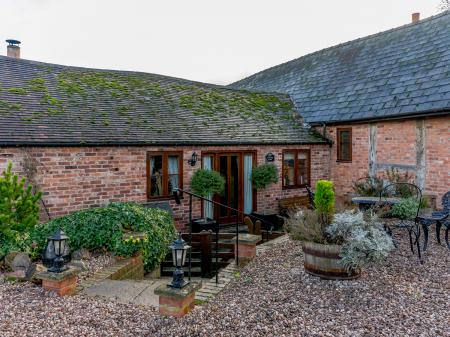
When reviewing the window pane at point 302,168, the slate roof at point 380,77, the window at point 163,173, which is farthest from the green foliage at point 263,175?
the slate roof at point 380,77

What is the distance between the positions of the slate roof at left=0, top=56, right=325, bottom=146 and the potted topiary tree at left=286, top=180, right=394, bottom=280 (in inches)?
215

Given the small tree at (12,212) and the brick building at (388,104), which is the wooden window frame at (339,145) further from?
the small tree at (12,212)

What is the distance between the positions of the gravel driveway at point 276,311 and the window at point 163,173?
4884mm

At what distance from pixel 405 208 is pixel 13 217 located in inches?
332

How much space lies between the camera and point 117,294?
497 cm

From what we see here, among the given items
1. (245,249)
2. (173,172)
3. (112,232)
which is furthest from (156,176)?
(245,249)

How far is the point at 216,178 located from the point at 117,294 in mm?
5649

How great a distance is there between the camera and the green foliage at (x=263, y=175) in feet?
37.4

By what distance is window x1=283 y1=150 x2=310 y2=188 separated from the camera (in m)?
12.5

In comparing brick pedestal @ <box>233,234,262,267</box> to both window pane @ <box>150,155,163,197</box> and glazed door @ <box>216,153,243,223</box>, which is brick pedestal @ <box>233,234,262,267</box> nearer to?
window pane @ <box>150,155,163,197</box>

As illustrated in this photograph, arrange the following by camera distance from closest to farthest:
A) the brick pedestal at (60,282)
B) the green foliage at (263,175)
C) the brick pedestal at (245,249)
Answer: the brick pedestal at (60,282) → the brick pedestal at (245,249) → the green foliage at (263,175)

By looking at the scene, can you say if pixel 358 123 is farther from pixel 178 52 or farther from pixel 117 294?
pixel 178 52

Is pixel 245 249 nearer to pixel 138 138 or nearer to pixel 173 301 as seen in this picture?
pixel 173 301

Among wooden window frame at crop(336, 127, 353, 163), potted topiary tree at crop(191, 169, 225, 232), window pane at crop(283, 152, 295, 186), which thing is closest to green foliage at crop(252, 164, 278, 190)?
window pane at crop(283, 152, 295, 186)
